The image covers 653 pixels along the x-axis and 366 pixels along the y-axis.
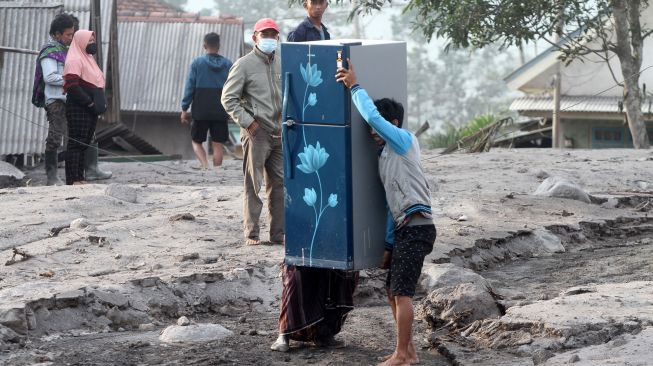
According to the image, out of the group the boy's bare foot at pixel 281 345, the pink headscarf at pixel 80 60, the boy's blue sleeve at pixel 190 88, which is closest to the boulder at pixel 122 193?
the pink headscarf at pixel 80 60

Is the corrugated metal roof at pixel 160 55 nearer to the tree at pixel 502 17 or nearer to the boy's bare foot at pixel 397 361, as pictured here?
the tree at pixel 502 17

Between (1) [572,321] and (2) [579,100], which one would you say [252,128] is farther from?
(2) [579,100]

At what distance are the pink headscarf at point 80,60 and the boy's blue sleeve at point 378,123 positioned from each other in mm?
6084

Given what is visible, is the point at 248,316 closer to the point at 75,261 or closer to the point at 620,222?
the point at 75,261

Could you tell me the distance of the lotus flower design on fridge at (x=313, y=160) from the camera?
247 inches

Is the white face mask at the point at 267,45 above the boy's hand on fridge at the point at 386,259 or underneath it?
above

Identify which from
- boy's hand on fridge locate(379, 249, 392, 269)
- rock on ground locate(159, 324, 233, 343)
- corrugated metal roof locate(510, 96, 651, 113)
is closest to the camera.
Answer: boy's hand on fridge locate(379, 249, 392, 269)

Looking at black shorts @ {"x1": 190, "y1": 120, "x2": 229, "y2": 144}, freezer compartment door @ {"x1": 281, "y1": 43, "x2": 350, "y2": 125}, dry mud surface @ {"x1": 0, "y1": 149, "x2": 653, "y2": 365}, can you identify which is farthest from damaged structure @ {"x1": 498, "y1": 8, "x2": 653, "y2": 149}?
freezer compartment door @ {"x1": 281, "y1": 43, "x2": 350, "y2": 125}

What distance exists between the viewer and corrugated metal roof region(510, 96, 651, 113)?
24.3m

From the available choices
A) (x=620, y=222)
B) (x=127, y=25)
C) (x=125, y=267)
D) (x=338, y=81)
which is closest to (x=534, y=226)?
(x=620, y=222)


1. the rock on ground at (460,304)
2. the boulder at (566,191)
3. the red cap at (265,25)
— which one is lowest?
the rock on ground at (460,304)

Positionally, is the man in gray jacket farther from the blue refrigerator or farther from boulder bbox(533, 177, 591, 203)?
boulder bbox(533, 177, 591, 203)

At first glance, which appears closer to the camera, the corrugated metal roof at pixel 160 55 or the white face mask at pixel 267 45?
the white face mask at pixel 267 45

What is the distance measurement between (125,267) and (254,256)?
91 cm
